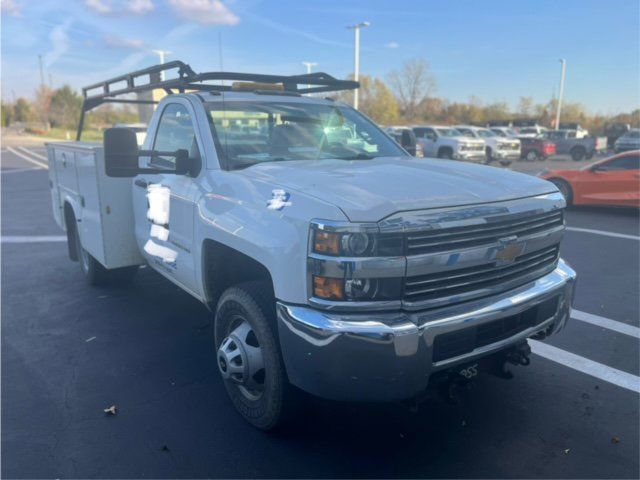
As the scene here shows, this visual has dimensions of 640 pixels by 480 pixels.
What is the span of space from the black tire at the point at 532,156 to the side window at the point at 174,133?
27.8 meters

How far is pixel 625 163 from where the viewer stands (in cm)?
1109

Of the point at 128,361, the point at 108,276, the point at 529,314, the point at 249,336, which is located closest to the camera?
the point at 529,314

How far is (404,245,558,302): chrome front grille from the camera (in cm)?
258

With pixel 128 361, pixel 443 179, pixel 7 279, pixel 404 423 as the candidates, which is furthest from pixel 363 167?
pixel 7 279

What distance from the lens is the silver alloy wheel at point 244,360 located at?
309 centimetres

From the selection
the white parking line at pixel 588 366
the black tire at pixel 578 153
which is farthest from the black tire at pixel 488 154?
the white parking line at pixel 588 366

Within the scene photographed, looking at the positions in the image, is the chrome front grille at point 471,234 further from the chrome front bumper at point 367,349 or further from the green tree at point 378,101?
the green tree at point 378,101

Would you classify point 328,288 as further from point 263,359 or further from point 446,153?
point 446,153

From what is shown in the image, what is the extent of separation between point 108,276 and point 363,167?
3.95 metres

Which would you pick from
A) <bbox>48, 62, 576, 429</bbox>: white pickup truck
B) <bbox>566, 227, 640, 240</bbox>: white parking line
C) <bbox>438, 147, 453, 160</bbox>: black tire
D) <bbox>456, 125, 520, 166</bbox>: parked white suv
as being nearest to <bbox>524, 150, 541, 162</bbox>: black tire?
<bbox>456, 125, 520, 166</bbox>: parked white suv

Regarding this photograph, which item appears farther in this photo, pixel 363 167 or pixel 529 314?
pixel 363 167

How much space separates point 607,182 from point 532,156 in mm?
18928

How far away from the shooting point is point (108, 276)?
6.07 meters

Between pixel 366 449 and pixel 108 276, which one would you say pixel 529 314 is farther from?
pixel 108 276
